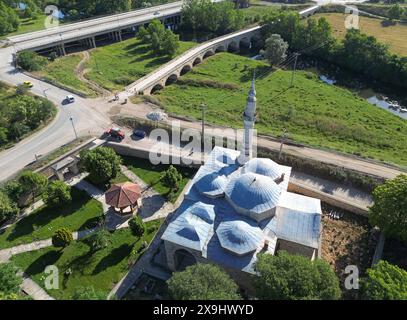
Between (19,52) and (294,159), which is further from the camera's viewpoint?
(19,52)

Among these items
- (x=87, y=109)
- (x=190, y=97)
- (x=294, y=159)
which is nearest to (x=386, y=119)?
(x=294, y=159)

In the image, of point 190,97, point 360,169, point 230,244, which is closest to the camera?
point 230,244

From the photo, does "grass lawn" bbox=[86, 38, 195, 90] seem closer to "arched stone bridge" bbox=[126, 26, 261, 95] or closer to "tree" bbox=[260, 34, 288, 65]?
"arched stone bridge" bbox=[126, 26, 261, 95]

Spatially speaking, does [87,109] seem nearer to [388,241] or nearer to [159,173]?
[159,173]

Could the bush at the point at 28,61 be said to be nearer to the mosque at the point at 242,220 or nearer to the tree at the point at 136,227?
the tree at the point at 136,227

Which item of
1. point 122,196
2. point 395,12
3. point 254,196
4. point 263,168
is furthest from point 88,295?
point 395,12

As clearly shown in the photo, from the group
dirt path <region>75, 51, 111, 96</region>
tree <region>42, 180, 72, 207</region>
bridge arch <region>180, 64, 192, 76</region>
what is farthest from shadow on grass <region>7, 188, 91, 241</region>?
bridge arch <region>180, 64, 192, 76</region>
